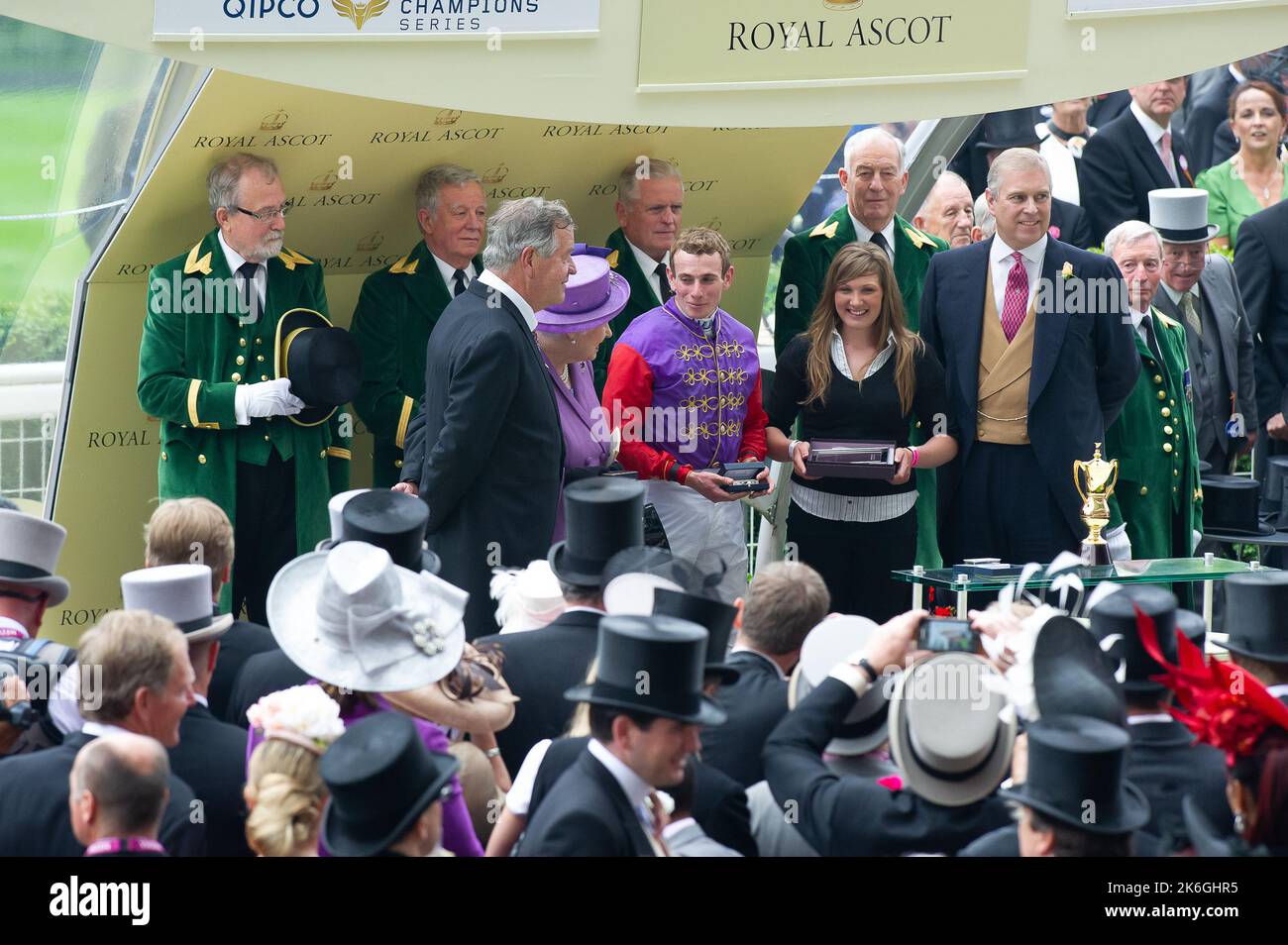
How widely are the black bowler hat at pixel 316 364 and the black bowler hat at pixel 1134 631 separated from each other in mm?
3134

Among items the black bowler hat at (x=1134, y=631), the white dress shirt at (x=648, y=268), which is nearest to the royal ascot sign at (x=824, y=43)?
the white dress shirt at (x=648, y=268)

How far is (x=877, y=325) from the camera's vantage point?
263 inches

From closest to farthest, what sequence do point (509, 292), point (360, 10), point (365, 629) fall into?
point (365, 629) < point (509, 292) < point (360, 10)

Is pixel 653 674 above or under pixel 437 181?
under

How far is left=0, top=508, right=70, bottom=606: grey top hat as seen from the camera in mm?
4555

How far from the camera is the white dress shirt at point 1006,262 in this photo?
6.77 m

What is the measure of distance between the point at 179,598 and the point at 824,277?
3.56 meters

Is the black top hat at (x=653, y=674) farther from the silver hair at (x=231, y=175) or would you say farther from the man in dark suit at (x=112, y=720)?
the silver hair at (x=231, y=175)

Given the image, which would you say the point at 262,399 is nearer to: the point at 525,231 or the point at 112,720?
the point at 525,231

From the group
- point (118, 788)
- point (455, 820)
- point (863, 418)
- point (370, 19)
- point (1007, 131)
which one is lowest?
point (455, 820)

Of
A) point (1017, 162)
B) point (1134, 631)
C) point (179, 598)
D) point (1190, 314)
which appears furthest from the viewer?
point (1190, 314)

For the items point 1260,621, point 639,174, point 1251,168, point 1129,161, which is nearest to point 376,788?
point 1260,621

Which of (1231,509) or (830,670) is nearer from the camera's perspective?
(830,670)

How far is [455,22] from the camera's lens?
6195 millimetres
